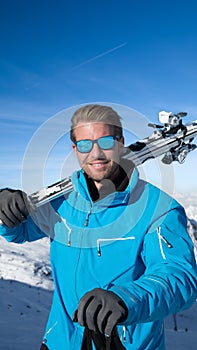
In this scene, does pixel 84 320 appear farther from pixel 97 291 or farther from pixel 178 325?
pixel 178 325

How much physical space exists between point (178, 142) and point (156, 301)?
1.96 metres

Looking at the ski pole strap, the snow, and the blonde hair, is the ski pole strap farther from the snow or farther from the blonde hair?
the snow

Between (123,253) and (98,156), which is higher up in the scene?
(98,156)

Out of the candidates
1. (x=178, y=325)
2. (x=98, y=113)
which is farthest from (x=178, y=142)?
(x=178, y=325)

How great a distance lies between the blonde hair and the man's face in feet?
0.15

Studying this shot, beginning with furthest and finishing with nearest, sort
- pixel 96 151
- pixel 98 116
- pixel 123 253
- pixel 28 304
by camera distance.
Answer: pixel 28 304, pixel 98 116, pixel 96 151, pixel 123 253

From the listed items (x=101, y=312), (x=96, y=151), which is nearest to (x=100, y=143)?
(x=96, y=151)

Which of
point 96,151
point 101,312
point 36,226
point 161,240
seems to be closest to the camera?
point 101,312

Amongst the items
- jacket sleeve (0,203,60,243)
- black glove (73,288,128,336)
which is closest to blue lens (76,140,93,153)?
jacket sleeve (0,203,60,243)

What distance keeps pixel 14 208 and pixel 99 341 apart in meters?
1.31

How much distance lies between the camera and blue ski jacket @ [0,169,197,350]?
6.69ft

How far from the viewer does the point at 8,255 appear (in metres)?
22.1

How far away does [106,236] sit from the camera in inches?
102

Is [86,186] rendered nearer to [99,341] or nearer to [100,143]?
[100,143]
